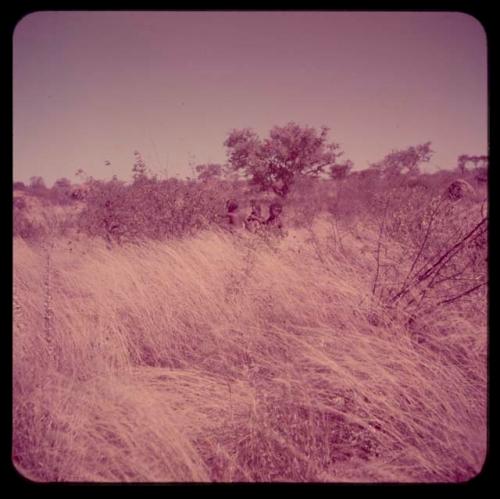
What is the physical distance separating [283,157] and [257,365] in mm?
11450

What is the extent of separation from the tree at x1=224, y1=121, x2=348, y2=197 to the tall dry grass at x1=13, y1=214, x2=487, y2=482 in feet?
31.2

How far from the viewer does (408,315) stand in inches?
81.1

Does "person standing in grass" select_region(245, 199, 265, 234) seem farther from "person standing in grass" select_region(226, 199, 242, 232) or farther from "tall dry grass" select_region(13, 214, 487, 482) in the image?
"tall dry grass" select_region(13, 214, 487, 482)

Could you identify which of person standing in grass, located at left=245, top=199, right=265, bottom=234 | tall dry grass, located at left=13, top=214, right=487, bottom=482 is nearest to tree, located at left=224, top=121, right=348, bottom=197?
person standing in grass, located at left=245, top=199, right=265, bottom=234

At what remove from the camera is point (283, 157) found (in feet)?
39.7

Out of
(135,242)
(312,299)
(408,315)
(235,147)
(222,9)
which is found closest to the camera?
(222,9)

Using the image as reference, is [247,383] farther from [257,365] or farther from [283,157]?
[283,157]

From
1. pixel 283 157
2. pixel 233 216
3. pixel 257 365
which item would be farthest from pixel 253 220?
pixel 283 157
